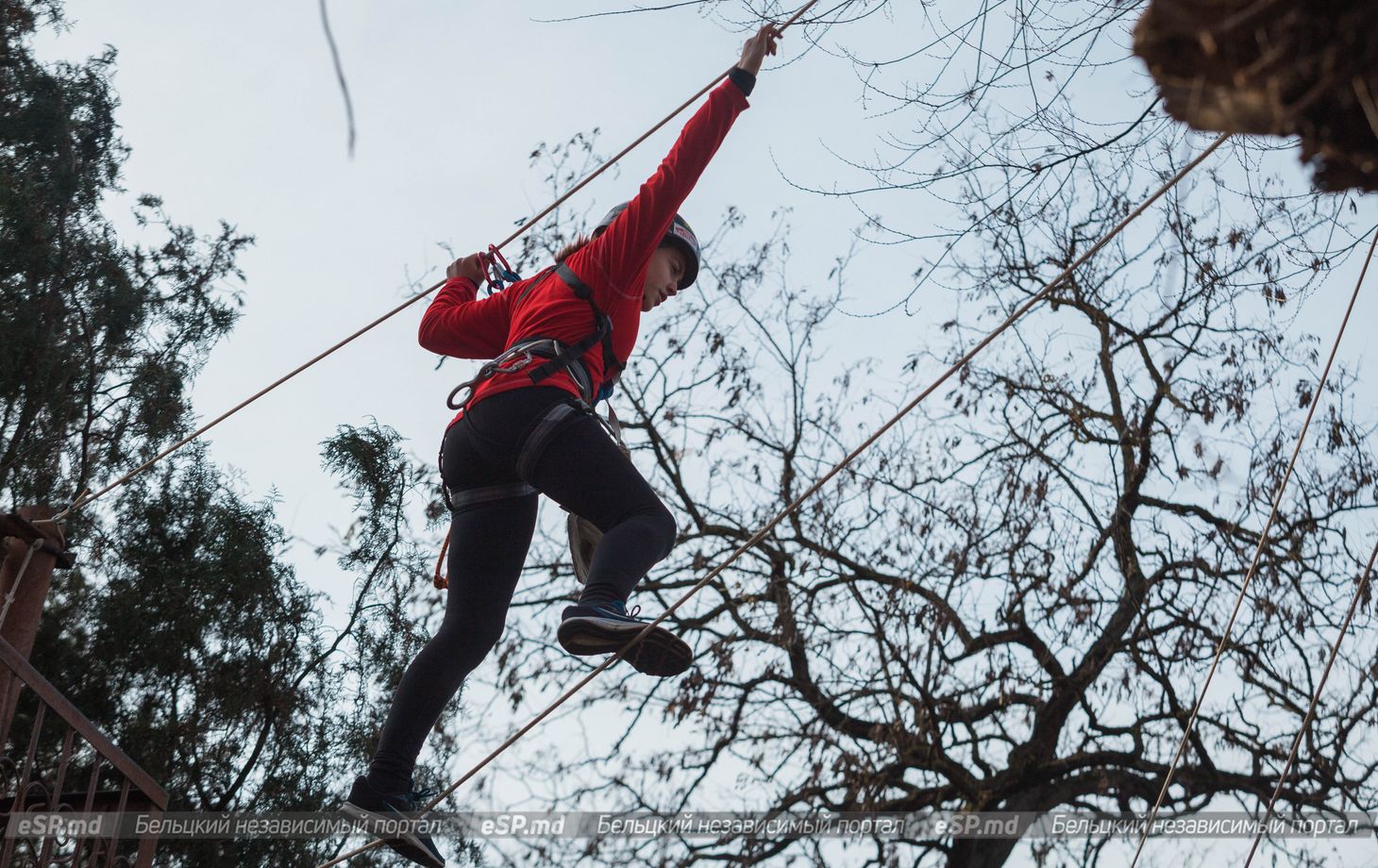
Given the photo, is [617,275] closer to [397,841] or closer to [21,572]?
[397,841]

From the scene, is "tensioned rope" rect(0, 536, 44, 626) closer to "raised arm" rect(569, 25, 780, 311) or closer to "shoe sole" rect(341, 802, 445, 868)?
"shoe sole" rect(341, 802, 445, 868)

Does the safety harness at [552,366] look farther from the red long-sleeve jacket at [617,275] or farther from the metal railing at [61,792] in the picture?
the metal railing at [61,792]

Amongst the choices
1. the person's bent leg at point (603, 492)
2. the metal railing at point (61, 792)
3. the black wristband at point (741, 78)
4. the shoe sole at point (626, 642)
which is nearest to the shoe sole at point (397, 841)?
the shoe sole at point (626, 642)

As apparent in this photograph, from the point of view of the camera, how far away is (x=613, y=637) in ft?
8.91

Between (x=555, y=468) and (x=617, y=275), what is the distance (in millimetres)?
436

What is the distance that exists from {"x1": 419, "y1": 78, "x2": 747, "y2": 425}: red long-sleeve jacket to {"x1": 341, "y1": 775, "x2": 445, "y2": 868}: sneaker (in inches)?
31.6

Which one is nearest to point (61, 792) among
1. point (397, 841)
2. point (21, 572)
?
point (21, 572)

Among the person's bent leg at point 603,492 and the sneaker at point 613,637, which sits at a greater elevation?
the person's bent leg at point 603,492

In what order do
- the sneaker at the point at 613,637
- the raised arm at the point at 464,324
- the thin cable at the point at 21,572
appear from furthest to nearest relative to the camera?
the thin cable at the point at 21,572 < the raised arm at the point at 464,324 < the sneaker at the point at 613,637

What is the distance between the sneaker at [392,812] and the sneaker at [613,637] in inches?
18.9

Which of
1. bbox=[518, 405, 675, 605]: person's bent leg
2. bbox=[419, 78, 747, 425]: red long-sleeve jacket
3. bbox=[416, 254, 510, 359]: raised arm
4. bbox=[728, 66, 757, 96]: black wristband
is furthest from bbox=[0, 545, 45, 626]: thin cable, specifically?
bbox=[728, 66, 757, 96]: black wristband

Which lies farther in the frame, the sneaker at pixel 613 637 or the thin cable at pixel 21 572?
the thin cable at pixel 21 572

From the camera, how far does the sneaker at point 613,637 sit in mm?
2707

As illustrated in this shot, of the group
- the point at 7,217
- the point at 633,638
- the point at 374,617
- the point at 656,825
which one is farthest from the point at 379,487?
the point at 633,638
